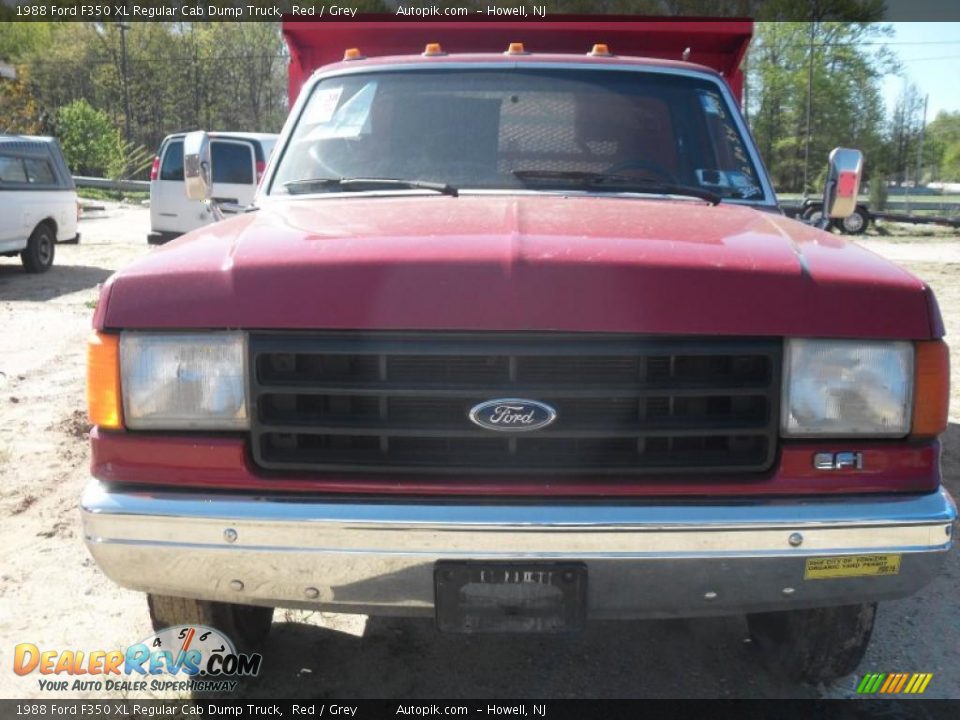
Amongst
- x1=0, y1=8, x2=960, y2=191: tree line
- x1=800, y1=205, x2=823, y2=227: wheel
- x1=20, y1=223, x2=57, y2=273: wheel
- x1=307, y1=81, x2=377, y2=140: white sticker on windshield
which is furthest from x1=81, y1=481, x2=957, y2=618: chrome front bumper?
x1=0, y1=8, x2=960, y2=191: tree line

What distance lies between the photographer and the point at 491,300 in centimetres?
212

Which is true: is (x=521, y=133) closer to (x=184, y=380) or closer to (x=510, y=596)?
(x=184, y=380)

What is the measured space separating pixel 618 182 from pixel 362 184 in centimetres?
90

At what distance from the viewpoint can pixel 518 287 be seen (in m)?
2.12

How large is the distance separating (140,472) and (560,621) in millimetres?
1097

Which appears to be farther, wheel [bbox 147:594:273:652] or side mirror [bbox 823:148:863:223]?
side mirror [bbox 823:148:863:223]

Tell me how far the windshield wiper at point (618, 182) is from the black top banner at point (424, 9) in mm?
1809

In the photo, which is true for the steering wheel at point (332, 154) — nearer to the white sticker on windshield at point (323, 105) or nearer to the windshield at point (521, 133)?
the windshield at point (521, 133)

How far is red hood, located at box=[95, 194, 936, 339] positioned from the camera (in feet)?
6.98

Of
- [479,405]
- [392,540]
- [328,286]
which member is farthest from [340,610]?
[328,286]

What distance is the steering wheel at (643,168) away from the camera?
340cm

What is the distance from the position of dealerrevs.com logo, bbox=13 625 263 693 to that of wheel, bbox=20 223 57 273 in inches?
427

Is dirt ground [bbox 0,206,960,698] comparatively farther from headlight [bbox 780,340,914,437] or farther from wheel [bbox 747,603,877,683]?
headlight [bbox 780,340,914,437]

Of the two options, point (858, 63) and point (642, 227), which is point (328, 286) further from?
point (858, 63)
